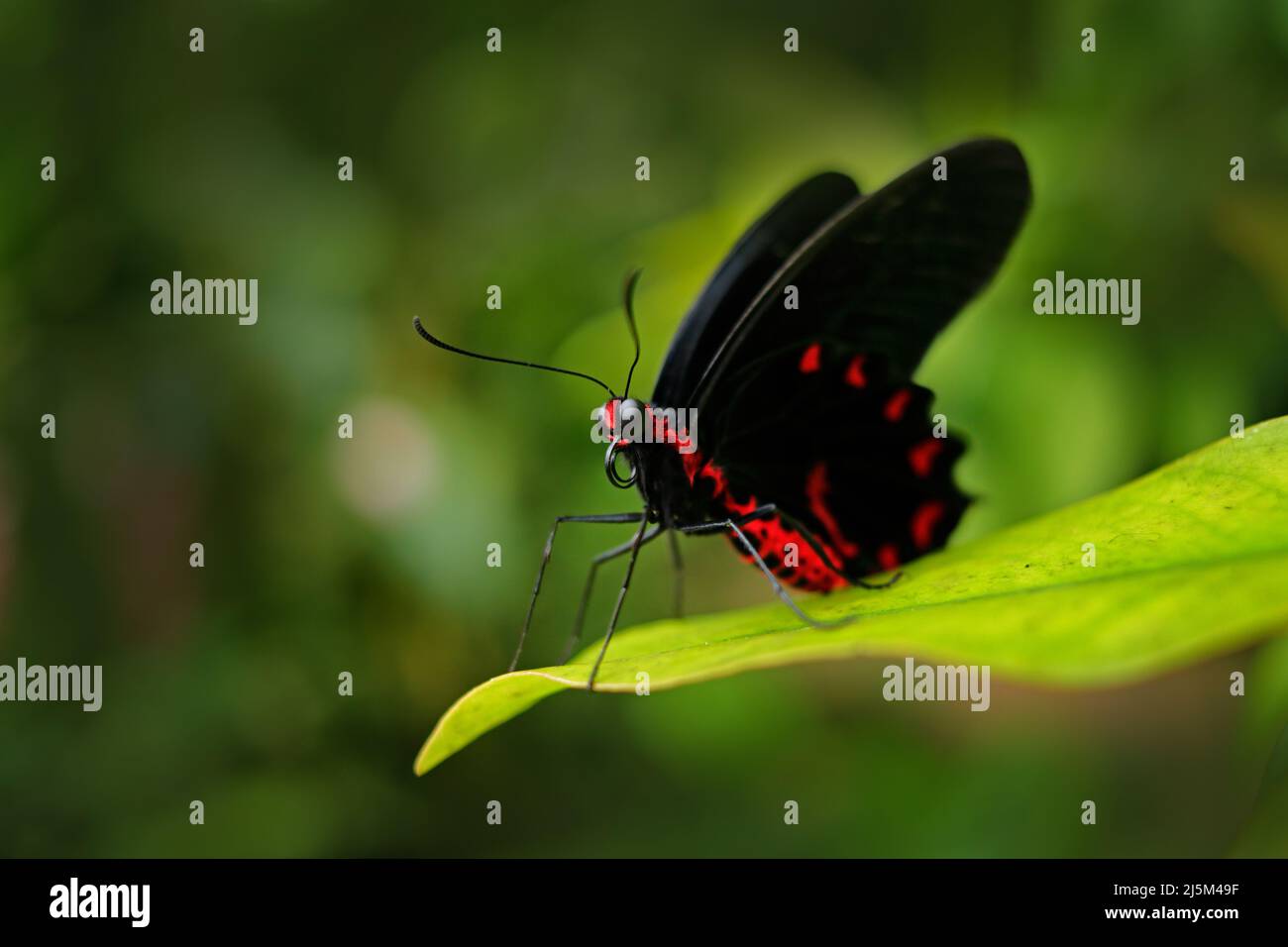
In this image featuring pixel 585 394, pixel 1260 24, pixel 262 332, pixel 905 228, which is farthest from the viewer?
pixel 262 332

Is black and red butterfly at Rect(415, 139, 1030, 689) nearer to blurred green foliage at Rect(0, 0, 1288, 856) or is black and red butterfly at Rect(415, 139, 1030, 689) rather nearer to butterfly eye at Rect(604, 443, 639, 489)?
butterfly eye at Rect(604, 443, 639, 489)

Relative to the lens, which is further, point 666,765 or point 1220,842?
point 666,765

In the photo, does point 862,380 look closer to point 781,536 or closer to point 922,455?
point 922,455

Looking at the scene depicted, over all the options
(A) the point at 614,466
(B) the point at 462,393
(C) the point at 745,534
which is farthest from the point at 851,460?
(B) the point at 462,393

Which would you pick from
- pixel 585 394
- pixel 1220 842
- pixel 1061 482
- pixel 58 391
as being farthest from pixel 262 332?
pixel 1220 842

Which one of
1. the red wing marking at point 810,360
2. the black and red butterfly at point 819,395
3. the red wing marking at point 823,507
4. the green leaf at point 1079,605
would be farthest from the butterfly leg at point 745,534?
the red wing marking at point 810,360

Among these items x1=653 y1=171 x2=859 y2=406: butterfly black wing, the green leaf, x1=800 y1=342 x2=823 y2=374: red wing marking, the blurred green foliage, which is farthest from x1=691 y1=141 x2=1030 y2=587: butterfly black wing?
the green leaf

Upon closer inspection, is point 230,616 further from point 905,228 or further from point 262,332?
point 905,228
